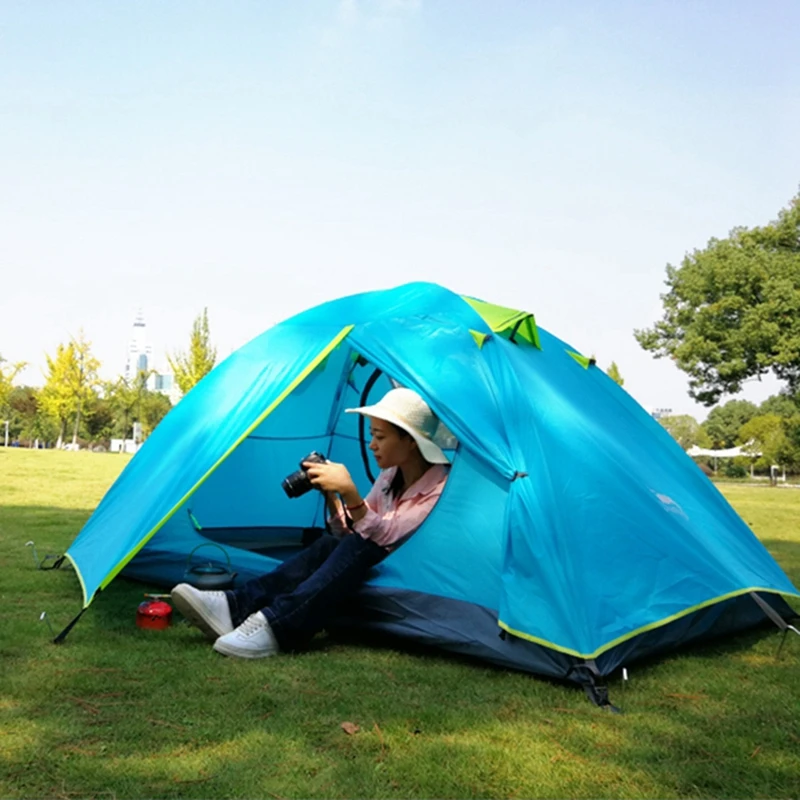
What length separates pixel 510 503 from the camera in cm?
349

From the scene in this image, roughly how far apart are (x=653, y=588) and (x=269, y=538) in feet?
10.2

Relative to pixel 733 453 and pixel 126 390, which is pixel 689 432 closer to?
pixel 733 453

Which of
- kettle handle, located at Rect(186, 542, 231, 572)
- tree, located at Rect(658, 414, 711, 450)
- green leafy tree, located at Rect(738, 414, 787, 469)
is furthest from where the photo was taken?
tree, located at Rect(658, 414, 711, 450)

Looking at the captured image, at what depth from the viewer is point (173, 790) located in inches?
88.6

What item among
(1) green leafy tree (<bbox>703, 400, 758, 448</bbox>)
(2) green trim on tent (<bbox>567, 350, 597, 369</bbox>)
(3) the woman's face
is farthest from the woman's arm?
(1) green leafy tree (<bbox>703, 400, 758, 448</bbox>)

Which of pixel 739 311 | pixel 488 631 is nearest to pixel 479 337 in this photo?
pixel 488 631

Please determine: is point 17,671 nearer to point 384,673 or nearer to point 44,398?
point 384,673

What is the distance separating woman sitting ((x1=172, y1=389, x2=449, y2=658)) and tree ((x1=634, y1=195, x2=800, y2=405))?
66.2ft

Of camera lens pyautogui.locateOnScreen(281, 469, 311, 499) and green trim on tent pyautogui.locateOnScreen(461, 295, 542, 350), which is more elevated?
green trim on tent pyautogui.locateOnScreen(461, 295, 542, 350)

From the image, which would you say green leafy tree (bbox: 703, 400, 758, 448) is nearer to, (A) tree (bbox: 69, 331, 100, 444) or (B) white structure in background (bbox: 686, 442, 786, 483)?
(B) white structure in background (bbox: 686, 442, 786, 483)

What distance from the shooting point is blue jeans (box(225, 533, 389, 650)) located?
3520 millimetres

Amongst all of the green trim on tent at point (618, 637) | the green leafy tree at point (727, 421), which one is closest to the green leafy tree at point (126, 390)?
the green trim on tent at point (618, 637)

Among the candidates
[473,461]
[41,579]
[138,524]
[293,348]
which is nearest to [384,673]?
[473,461]

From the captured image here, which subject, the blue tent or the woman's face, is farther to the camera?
the woman's face
